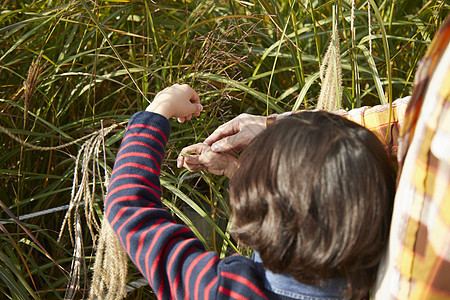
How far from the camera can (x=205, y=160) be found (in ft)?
2.98

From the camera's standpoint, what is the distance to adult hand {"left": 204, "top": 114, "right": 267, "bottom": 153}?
902 mm

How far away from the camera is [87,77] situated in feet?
4.23

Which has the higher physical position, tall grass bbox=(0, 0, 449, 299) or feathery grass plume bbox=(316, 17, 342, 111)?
feathery grass plume bbox=(316, 17, 342, 111)

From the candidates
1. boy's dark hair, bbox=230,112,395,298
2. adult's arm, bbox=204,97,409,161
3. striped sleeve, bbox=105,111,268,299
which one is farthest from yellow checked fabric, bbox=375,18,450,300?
adult's arm, bbox=204,97,409,161

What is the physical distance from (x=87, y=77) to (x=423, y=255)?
1043mm

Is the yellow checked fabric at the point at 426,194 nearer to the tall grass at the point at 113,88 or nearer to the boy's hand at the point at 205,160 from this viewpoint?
the boy's hand at the point at 205,160

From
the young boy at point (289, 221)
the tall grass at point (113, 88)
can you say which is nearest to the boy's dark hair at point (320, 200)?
the young boy at point (289, 221)

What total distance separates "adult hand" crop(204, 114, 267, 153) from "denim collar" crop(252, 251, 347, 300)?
1.04 feet

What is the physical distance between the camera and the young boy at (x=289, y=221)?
1.82 ft

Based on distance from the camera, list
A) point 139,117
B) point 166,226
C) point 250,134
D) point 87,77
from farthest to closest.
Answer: point 87,77, point 250,134, point 139,117, point 166,226

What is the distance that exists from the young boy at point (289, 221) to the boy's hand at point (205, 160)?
0.65 ft

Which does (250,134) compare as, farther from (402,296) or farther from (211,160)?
(402,296)

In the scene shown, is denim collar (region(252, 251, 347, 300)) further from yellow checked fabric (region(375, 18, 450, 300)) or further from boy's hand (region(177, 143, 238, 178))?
boy's hand (region(177, 143, 238, 178))

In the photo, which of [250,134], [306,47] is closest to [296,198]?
[250,134]
